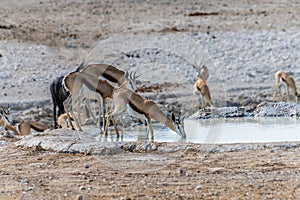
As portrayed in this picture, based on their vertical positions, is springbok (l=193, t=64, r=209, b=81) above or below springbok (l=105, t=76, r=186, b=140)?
below

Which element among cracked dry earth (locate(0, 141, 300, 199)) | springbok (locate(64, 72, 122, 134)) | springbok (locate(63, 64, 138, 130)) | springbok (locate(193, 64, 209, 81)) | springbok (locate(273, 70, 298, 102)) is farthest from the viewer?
springbok (locate(193, 64, 209, 81))

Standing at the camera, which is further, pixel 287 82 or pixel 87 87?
pixel 287 82

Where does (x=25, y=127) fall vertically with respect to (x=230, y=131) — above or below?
below

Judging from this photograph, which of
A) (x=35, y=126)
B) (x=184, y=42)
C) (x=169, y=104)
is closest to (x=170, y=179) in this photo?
(x=35, y=126)

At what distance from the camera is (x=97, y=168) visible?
303 inches

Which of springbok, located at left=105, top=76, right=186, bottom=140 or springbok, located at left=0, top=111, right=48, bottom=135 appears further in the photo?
springbok, located at left=0, top=111, right=48, bottom=135

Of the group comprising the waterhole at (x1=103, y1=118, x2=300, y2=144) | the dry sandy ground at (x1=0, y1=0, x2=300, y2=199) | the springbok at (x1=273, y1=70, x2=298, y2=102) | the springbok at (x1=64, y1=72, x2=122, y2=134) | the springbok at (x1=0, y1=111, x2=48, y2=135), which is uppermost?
the springbok at (x1=64, y1=72, x2=122, y2=134)

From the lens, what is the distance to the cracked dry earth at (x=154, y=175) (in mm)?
6574

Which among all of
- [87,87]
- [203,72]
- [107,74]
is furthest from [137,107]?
[203,72]

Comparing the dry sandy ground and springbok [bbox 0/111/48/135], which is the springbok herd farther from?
springbok [bbox 0/111/48/135]

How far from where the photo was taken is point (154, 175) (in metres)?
7.29

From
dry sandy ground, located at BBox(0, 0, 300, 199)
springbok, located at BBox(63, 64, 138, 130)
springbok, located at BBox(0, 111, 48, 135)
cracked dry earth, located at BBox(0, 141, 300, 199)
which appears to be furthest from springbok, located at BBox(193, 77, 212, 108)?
cracked dry earth, located at BBox(0, 141, 300, 199)

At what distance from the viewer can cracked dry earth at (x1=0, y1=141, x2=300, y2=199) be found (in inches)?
259

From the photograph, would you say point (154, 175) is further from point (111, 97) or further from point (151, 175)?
point (111, 97)
